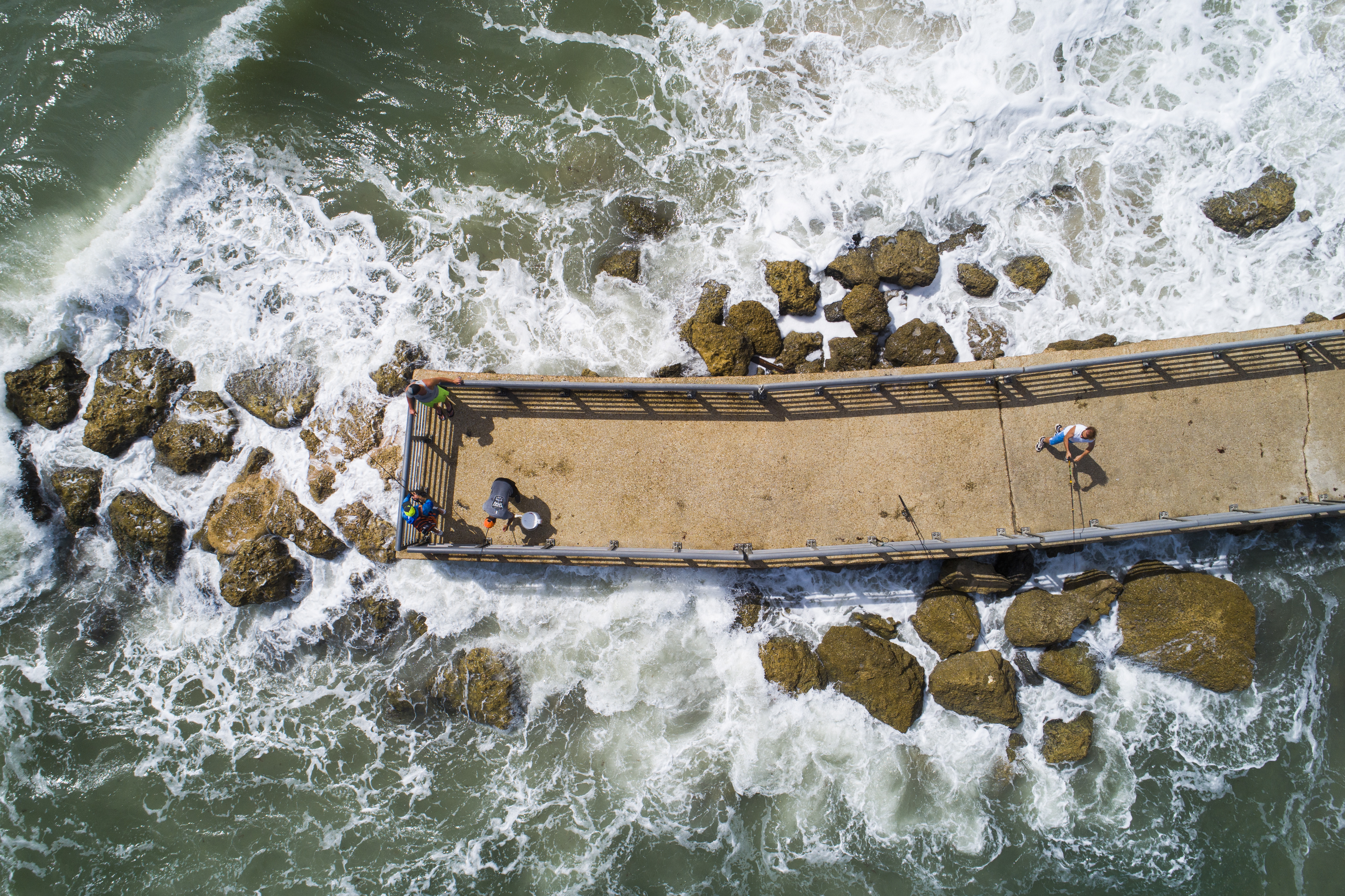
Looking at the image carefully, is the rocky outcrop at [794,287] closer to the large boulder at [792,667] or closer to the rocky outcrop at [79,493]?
the large boulder at [792,667]

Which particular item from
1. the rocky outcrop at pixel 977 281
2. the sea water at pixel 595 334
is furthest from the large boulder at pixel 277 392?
the rocky outcrop at pixel 977 281

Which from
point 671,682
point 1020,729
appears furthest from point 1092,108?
point 671,682

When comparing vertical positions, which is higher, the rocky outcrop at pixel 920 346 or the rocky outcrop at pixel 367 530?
the rocky outcrop at pixel 920 346

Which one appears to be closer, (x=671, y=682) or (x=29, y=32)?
(x=671, y=682)

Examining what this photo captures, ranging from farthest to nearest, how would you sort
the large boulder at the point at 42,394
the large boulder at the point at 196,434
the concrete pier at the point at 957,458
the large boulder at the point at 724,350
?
the large boulder at the point at 42,394 < the large boulder at the point at 196,434 < the large boulder at the point at 724,350 < the concrete pier at the point at 957,458

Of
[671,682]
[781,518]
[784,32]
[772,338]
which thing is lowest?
[671,682]

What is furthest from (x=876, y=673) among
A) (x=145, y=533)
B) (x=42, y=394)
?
(x=42, y=394)

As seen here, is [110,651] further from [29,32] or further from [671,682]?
[29,32]

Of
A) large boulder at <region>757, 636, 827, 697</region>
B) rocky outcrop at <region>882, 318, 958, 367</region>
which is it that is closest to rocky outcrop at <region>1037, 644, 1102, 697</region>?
large boulder at <region>757, 636, 827, 697</region>
